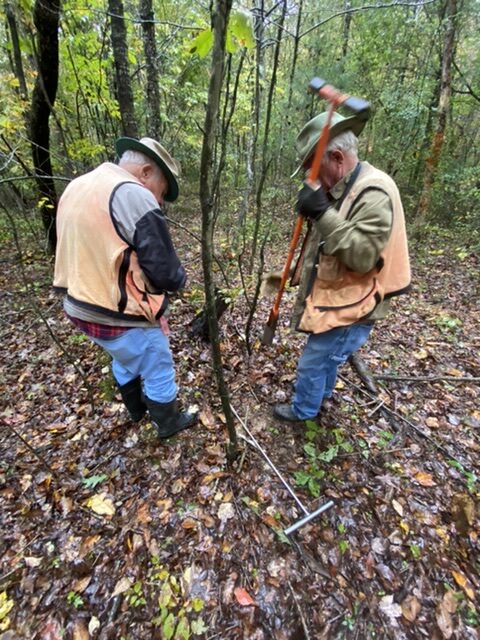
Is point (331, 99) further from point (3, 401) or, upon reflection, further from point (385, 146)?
point (385, 146)

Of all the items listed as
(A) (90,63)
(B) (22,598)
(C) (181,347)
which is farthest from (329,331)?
(A) (90,63)

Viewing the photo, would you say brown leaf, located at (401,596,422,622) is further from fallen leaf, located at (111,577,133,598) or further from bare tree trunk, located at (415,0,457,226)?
bare tree trunk, located at (415,0,457,226)

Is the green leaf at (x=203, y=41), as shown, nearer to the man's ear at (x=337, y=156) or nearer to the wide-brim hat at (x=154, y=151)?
the wide-brim hat at (x=154, y=151)

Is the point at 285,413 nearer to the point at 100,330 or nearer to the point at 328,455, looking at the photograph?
the point at 328,455

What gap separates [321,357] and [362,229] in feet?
3.62

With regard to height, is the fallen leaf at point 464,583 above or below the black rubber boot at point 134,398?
below

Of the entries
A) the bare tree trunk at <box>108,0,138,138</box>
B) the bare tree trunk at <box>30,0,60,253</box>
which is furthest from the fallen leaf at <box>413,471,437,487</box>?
the bare tree trunk at <box>108,0,138,138</box>

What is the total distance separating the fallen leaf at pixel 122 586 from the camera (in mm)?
2004

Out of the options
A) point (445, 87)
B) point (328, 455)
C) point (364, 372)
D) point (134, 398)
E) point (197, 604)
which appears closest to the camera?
point (197, 604)

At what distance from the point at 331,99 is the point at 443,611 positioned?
127 inches

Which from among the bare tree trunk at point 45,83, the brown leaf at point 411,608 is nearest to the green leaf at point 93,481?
the brown leaf at point 411,608

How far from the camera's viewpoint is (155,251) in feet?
6.77

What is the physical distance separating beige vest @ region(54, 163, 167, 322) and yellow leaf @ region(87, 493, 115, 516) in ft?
5.06

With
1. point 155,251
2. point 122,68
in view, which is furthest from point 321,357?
point 122,68
